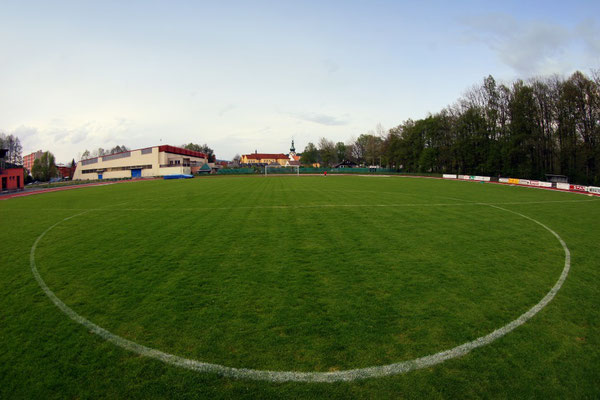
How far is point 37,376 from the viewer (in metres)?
3.89

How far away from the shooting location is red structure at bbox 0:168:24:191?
4131 cm

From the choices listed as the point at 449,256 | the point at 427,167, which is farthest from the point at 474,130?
the point at 449,256

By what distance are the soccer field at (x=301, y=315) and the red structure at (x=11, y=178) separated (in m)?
43.0

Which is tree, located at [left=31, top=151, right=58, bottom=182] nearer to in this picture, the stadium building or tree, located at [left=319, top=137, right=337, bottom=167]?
the stadium building

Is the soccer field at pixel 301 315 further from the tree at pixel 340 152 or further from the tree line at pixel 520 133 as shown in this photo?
the tree at pixel 340 152

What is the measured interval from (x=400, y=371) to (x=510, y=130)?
2511 inches

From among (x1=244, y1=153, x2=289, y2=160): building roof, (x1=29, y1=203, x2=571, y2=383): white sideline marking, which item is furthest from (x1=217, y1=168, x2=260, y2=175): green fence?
(x1=244, y1=153, x2=289, y2=160): building roof

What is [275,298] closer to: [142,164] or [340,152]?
[142,164]

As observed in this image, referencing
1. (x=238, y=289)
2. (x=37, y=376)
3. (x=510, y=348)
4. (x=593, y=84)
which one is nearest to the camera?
(x=37, y=376)

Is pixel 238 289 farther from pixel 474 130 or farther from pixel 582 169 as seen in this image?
pixel 474 130

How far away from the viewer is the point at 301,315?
5.33m

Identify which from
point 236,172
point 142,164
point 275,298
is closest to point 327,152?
point 236,172

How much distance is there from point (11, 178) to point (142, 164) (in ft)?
98.1

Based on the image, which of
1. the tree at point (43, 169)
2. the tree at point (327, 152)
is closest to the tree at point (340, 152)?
the tree at point (327, 152)
